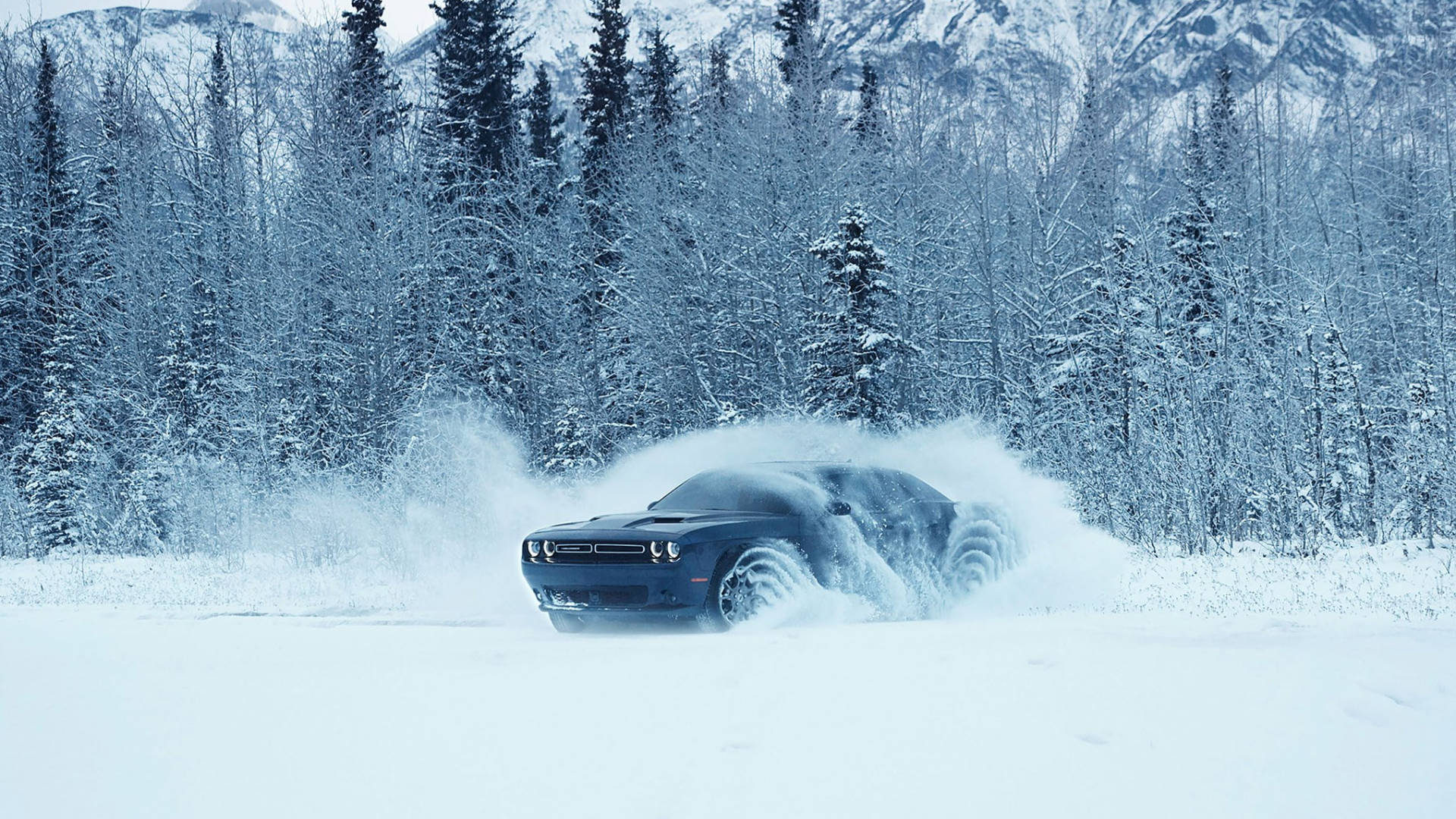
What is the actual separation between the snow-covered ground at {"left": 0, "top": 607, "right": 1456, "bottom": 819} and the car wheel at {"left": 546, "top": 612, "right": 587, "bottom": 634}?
42.7 inches

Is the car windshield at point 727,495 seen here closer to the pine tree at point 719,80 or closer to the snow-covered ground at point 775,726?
the snow-covered ground at point 775,726

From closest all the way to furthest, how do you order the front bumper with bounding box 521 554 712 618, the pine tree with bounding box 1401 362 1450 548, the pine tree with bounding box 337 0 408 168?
1. the front bumper with bounding box 521 554 712 618
2. the pine tree with bounding box 1401 362 1450 548
3. the pine tree with bounding box 337 0 408 168

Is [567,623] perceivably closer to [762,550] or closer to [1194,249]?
[762,550]

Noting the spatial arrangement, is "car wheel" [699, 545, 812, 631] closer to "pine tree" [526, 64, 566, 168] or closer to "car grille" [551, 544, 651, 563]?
"car grille" [551, 544, 651, 563]

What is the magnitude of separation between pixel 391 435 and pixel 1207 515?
18.5 metres

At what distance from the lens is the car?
27.8 feet

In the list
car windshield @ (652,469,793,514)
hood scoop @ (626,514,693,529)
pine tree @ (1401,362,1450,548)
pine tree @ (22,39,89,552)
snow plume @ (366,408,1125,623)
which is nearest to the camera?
hood scoop @ (626,514,693,529)

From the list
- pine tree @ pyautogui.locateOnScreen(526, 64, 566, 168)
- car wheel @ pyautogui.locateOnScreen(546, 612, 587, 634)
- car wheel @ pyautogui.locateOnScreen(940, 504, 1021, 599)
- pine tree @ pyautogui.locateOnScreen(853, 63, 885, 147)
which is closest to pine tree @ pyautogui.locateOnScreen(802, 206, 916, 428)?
car wheel @ pyautogui.locateOnScreen(940, 504, 1021, 599)

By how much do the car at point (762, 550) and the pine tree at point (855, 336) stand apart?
10.5 meters

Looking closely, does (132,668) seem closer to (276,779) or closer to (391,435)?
(276,779)

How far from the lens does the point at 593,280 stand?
3531 cm

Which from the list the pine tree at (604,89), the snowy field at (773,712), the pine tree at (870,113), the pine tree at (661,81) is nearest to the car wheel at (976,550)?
the snowy field at (773,712)

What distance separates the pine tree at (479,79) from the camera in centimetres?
3866

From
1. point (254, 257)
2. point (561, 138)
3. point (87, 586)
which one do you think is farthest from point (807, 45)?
point (87, 586)
